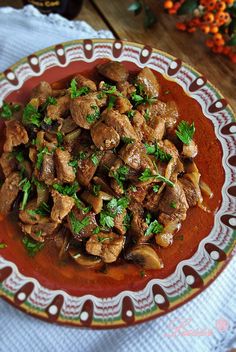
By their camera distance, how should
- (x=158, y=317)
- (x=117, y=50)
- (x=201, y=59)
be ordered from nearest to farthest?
1. (x=158, y=317)
2. (x=117, y=50)
3. (x=201, y=59)

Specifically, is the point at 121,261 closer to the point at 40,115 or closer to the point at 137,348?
the point at 137,348

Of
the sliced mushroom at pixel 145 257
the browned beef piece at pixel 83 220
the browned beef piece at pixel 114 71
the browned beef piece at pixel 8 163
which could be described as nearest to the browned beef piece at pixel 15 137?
the browned beef piece at pixel 8 163

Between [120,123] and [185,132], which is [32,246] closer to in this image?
[120,123]

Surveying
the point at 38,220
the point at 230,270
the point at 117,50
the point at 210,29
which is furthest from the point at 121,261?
the point at 210,29

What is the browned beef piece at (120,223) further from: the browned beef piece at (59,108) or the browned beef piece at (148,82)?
the browned beef piece at (148,82)

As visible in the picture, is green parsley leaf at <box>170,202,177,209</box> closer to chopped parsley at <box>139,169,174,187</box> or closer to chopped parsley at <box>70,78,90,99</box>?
chopped parsley at <box>139,169,174,187</box>

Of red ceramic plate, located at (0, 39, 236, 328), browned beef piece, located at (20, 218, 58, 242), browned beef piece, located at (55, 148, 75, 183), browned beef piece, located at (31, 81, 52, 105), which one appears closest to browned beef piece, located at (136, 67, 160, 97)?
red ceramic plate, located at (0, 39, 236, 328)
